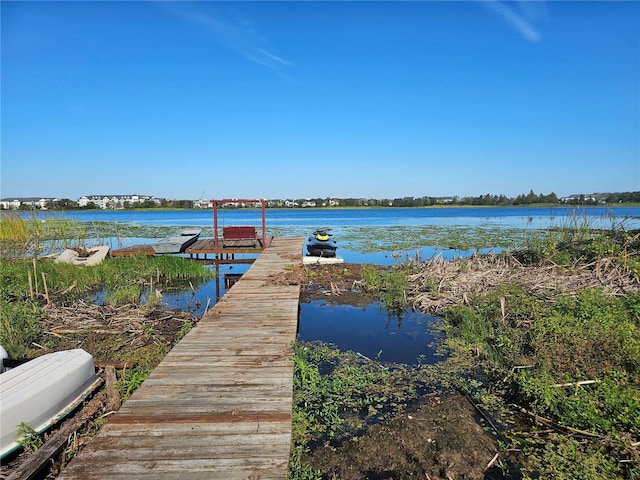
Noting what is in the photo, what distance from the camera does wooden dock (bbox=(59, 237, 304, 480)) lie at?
10.4ft

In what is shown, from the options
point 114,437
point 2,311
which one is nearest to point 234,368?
point 114,437

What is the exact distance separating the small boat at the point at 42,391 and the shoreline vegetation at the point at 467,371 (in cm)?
28

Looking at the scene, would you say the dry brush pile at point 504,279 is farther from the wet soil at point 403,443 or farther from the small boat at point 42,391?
the small boat at point 42,391

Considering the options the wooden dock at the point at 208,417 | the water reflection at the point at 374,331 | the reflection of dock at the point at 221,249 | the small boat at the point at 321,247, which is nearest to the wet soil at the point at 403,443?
the wooden dock at the point at 208,417

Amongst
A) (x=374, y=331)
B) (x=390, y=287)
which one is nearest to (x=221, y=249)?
(x=390, y=287)

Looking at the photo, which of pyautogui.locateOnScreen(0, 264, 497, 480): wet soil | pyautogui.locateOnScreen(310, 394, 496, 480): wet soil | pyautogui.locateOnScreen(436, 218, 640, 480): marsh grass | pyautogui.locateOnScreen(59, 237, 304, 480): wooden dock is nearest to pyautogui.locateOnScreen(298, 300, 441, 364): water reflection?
pyautogui.locateOnScreen(436, 218, 640, 480): marsh grass

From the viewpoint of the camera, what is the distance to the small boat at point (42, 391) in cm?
413

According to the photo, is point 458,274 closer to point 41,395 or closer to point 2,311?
point 41,395

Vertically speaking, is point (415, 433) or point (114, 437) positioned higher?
point (114, 437)

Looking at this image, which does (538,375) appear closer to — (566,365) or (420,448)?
(566,365)

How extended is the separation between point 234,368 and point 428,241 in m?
24.6

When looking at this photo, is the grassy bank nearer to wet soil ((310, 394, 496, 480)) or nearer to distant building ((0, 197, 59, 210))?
wet soil ((310, 394, 496, 480))

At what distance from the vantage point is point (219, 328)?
23.1 feet

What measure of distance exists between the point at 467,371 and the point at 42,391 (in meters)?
6.55
